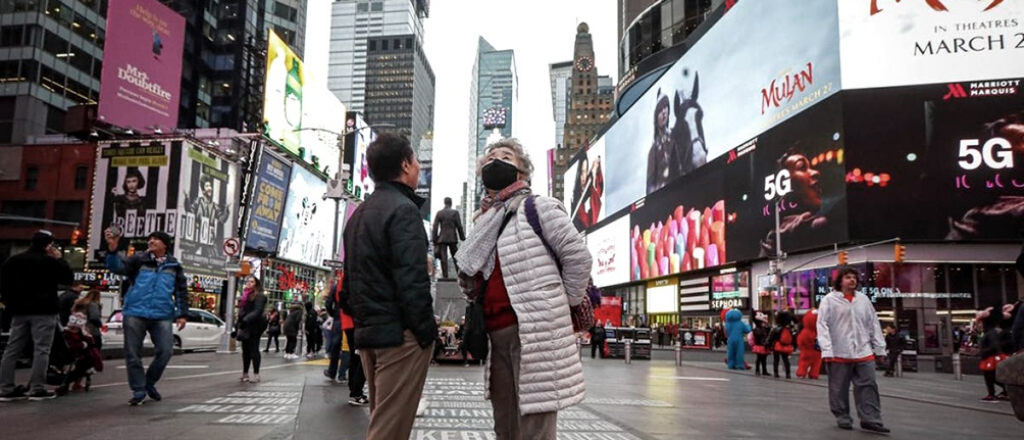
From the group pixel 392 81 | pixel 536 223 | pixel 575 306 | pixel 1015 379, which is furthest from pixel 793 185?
pixel 392 81

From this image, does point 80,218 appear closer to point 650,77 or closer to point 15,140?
point 15,140

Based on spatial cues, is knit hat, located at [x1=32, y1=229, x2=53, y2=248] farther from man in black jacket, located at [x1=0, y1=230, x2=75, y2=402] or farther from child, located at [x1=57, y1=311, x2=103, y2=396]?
child, located at [x1=57, y1=311, x2=103, y2=396]

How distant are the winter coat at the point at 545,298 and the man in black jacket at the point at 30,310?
677 centimetres

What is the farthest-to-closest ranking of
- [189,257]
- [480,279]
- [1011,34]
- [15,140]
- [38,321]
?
1. [15,140]
2. [189,257]
3. [1011,34]
4. [38,321]
5. [480,279]

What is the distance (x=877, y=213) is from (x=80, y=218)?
47.0 m

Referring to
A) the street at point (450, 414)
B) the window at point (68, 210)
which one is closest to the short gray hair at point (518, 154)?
the street at point (450, 414)

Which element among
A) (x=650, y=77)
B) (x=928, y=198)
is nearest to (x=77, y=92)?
(x=650, y=77)

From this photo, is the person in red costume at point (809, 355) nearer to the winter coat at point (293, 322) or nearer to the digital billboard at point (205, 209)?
the winter coat at point (293, 322)

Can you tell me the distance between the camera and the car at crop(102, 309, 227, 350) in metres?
19.8

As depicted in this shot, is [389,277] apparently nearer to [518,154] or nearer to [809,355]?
[518,154]

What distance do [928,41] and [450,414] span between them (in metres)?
34.0

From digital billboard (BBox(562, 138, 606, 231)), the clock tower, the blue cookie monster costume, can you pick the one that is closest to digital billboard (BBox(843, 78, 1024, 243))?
the blue cookie monster costume

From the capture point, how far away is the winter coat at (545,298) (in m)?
3.23

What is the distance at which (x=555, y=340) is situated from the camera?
3.27m
